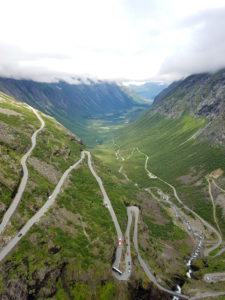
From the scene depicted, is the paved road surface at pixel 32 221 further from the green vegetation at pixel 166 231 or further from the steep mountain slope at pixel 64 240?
the green vegetation at pixel 166 231

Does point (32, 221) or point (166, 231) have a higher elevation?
point (32, 221)

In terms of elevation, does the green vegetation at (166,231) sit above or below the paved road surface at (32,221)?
below

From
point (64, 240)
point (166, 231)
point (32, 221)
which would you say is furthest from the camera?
point (166, 231)

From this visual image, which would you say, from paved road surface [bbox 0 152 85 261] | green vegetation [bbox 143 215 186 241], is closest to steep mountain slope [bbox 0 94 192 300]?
paved road surface [bbox 0 152 85 261]

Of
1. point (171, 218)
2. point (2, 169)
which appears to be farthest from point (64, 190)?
point (171, 218)

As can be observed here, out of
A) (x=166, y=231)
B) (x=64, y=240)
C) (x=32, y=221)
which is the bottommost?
(x=166, y=231)

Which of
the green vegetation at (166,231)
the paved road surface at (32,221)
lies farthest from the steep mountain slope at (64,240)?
the green vegetation at (166,231)

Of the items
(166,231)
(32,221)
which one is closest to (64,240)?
(32,221)

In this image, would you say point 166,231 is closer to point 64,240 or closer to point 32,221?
point 64,240

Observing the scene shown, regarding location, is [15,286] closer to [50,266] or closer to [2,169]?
[50,266]
